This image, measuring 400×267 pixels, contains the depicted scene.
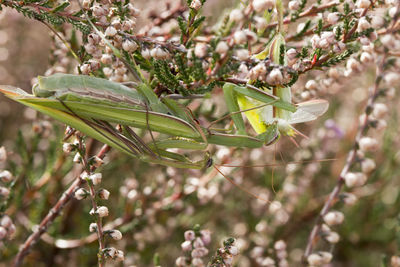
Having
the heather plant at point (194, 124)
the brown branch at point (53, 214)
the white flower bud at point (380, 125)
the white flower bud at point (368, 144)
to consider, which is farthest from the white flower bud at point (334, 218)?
the brown branch at point (53, 214)

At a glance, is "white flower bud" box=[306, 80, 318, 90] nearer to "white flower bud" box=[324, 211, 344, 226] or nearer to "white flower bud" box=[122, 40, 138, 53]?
"white flower bud" box=[324, 211, 344, 226]

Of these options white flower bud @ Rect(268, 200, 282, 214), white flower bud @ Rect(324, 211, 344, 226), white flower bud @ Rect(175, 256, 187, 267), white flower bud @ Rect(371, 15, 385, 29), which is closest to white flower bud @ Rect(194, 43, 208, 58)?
white flower bud @ Rect(371, 15, 385, 29)

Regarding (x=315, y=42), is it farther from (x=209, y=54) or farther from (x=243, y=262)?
(x=243, y=262)

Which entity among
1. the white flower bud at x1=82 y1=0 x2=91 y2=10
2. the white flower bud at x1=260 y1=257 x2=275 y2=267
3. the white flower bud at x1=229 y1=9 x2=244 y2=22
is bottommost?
the white flower bud at x1=260 y1=257 x2=275 y2=267

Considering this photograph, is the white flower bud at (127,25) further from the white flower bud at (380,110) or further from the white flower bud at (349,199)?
the white flower bud at (349,199)

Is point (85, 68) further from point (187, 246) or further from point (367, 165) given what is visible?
point (367, 165)

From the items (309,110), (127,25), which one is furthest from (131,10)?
(309,110)
